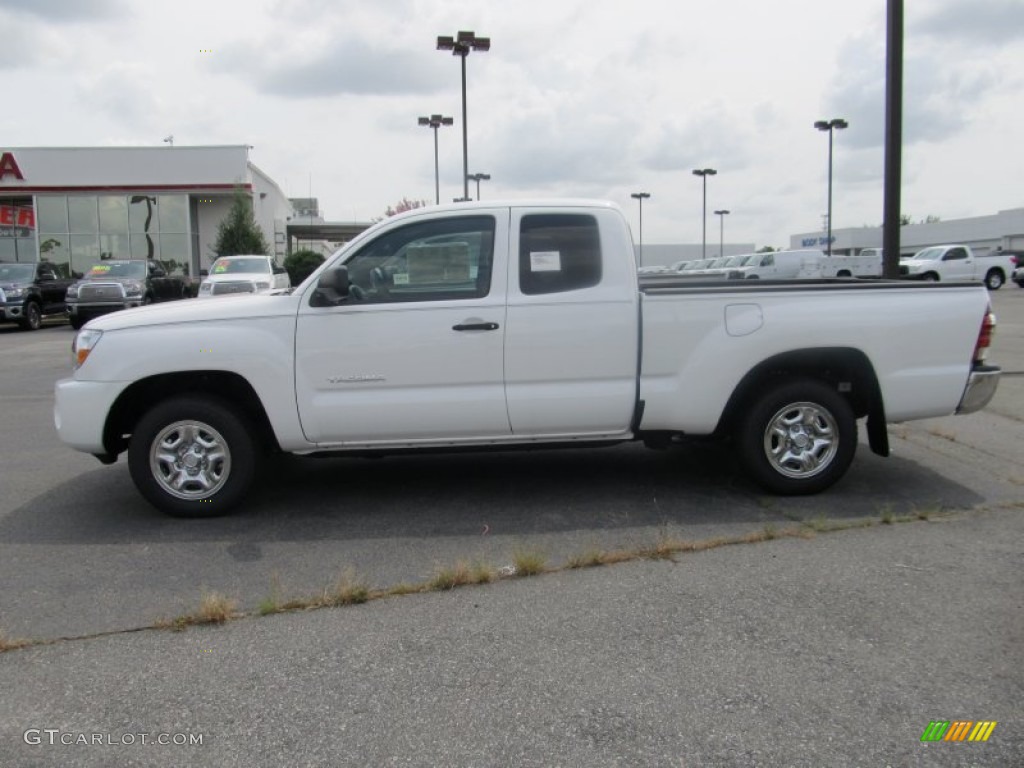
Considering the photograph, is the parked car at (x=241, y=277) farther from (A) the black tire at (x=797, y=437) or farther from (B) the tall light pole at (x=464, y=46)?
(A) the black tire at (x=797, y=437)

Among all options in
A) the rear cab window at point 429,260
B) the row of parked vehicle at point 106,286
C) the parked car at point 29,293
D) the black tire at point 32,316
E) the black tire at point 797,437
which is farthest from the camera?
the black tire at point 32,316

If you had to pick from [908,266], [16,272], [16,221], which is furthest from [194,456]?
[16,221]

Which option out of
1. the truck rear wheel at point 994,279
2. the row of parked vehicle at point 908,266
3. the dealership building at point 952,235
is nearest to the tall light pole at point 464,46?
the row of parked vehicle at point 908,266

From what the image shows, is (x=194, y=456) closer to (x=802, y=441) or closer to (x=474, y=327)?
(x=474, y=327)

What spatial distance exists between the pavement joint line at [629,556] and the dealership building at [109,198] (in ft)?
125

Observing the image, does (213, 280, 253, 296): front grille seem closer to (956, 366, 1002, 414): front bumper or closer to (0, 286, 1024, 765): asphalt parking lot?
(0, 286, 1024, 765): asphalt parking lot

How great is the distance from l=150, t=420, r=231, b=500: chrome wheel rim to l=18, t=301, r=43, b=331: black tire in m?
21.0

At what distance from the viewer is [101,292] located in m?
23.0

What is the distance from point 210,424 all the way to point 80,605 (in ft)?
4.99

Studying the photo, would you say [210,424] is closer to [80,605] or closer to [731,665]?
[80,605]

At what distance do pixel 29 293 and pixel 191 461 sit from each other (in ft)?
69.9

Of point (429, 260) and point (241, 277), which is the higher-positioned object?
point (241, 277)

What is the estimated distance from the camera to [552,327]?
564 cm

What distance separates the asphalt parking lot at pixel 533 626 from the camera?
3.10m
